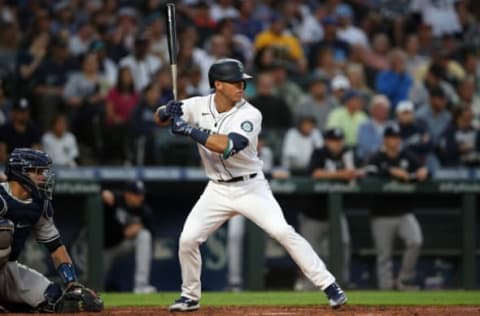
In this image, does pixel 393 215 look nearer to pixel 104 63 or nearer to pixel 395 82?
pixel 395 82

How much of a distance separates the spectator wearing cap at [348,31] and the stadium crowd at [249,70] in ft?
0.07

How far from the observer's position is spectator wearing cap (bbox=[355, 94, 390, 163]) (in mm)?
13727

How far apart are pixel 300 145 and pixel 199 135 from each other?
18.3 feet

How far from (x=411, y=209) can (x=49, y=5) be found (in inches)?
218

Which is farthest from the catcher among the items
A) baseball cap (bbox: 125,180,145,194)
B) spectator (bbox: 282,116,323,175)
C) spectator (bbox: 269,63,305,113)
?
spectator (bbox: 269,63,305,113)

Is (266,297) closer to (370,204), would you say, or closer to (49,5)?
(370,204)

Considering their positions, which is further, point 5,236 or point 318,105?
point 318,105

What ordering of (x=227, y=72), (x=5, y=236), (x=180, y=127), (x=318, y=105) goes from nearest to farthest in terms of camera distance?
(x=5, y=236) → (x=180, y=127) → (x=227, y=72) → (x=318, y=105)

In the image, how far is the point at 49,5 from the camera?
15.4 metres

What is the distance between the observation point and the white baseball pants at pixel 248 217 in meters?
8.17

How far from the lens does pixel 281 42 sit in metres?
15.4

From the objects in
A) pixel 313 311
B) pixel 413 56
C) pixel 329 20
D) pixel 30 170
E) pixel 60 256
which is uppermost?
pixel 329 20

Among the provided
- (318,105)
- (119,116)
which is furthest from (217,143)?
(318,105)

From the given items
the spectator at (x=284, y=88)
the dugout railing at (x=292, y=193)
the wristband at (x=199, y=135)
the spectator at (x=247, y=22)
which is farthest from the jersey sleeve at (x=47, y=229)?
the spectator at (x=247, y=22)
